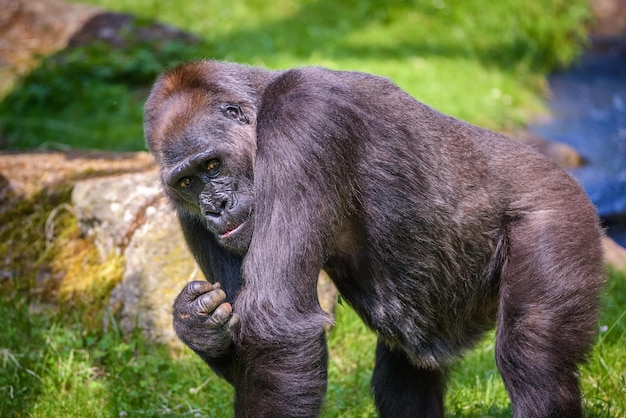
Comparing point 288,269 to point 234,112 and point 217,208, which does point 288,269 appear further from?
point 234,112

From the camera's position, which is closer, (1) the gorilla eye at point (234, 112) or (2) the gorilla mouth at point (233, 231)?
(2) the gorilla mouth at point (233, 231)

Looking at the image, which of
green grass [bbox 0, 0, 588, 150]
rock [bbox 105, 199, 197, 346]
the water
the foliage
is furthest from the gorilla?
the foliage

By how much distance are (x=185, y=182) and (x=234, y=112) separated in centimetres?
39

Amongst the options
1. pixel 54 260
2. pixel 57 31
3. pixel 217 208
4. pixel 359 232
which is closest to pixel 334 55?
pixel 57 31

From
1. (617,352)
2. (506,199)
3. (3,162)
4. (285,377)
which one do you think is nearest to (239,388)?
(285,377)

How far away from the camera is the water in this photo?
7715mm

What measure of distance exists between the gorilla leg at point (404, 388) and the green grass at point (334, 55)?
500cm

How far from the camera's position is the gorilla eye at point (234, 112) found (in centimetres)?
383

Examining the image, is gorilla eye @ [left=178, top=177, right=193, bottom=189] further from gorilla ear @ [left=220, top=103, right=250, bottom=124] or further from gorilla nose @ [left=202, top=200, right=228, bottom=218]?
gorilla ear @ [left=220, top=103, right=250, bottom=124]

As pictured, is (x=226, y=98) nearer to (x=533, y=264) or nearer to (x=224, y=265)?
(x=224, y=265)

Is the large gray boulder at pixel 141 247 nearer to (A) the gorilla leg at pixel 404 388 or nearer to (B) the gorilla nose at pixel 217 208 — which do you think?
(A) the gorilla leg at pixel 404 388

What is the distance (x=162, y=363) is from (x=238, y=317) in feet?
5.69

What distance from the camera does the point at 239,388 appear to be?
3.42 meters

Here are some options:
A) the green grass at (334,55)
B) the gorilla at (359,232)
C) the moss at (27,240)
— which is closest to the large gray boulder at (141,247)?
the moss at (27,240)
